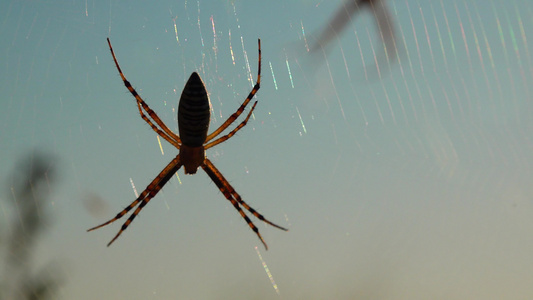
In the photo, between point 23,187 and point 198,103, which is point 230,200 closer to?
point 198,103

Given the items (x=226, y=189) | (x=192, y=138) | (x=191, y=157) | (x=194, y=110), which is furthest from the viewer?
(x=226, y=189)

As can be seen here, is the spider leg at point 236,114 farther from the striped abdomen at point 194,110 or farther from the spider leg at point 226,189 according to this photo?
the spider leg at point 226,189

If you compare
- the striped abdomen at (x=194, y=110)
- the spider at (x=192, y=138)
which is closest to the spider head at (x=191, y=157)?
the spider at (x=192, y=138)

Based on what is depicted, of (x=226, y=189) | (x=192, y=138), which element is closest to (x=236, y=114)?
(x=192, y=138)

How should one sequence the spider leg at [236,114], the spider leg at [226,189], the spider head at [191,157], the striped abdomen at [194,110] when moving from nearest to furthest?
1. the striped abdomen at [194,110]
2. the spider leg at [236,114]
3. the spider head at [191,157]
4. the spider leg at [226,189]

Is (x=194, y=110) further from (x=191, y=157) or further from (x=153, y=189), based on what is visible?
(x=153, y=189)

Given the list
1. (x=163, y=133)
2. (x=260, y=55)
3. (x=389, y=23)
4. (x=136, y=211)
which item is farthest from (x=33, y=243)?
(x=389, y=23)

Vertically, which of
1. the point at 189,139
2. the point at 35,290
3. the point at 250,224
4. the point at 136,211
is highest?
the point at 189,139
